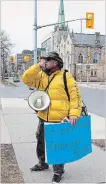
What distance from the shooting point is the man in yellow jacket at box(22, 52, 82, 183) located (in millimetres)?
4730

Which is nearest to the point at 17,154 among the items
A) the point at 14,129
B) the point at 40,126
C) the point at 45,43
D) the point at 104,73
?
the point at 40,126

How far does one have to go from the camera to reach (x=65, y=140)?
4.64 meters

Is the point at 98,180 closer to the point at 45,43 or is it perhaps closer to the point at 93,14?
the point at 93,14

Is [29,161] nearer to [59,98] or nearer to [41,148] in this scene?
[41,148]

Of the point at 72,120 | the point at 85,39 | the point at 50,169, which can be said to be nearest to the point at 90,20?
the point at 50,169

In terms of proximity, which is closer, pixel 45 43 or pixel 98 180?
pixel 98 180

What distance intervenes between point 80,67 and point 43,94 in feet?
285

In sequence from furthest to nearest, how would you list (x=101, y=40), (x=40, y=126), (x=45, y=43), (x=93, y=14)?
(x=45, y=43)
(x=101, y=40)
(x=93, y=14)
(x=40, y=126)

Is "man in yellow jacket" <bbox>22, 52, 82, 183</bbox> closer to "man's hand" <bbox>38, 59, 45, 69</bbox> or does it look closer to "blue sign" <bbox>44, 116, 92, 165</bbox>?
"man's hand" <bbox>38, 59, 45, 69</bbox>

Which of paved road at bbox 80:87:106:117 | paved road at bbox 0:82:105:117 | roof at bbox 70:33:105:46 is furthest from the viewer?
roof at bbox 70:33:105:46

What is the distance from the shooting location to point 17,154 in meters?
6.21

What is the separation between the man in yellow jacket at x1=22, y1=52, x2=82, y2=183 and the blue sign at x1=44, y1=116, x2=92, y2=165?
4.9 inches

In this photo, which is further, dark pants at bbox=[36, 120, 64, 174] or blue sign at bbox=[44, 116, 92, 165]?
dark pants at bbox=[36, 120, 64, 174]

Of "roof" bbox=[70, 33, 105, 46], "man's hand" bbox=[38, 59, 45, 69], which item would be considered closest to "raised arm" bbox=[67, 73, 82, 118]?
"man's hand" bbox=[38, 59, 45, 69]
